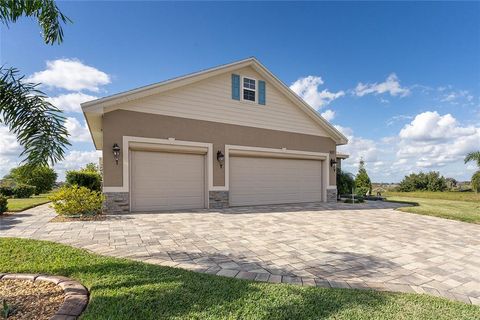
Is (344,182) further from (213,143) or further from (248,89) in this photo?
(213,143)

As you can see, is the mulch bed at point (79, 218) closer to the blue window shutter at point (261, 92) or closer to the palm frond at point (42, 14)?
the palm frond at point (42, 14)

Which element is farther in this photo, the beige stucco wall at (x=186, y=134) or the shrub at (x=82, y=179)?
the shrub at (x=82, y=179)

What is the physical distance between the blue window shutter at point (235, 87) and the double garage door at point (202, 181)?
2824mm

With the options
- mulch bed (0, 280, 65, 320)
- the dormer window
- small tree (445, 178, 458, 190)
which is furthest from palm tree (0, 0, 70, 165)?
small tree (445, 178, 458, 190)

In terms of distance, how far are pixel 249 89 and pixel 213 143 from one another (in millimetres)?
3311

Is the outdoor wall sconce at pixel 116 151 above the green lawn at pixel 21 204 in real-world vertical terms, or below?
above

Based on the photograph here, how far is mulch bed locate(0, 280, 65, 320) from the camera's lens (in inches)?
96.2

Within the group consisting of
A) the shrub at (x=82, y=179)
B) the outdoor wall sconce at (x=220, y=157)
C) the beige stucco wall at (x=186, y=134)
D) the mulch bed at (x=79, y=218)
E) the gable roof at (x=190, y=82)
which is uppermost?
the gable roof at (x=190, y=82)

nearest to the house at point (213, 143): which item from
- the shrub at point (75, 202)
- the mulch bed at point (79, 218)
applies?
the shrub at point (75, 202)

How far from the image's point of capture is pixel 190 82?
10289 millimetres

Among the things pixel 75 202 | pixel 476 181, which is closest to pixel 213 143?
pixel 75 202

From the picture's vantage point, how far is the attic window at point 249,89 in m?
11.8

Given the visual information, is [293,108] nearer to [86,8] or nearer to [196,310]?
[86,8]

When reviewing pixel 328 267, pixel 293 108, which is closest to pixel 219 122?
pixel 293 108
